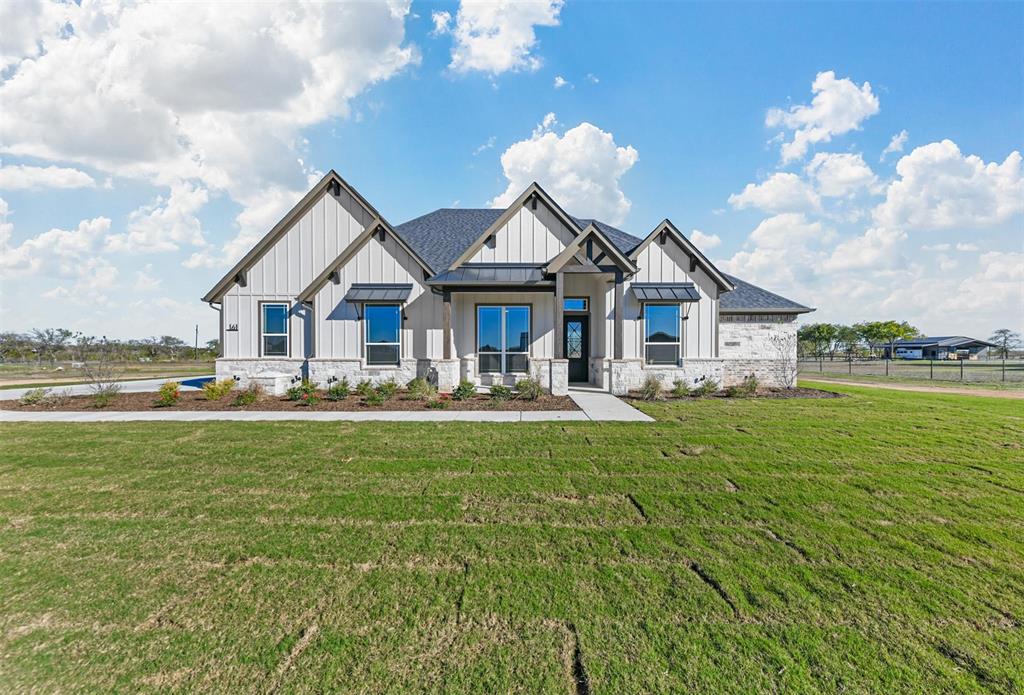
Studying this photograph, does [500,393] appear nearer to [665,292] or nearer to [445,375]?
[445,375]

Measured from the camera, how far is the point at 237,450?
7.20m

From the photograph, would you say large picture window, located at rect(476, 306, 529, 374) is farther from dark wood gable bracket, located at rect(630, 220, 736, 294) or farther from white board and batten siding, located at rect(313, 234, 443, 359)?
dark wood gable bracket, located at rect(630, 220, 736, 294)

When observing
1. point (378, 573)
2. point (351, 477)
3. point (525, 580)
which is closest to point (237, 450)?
point (351, 477)

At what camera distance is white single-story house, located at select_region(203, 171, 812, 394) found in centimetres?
1473

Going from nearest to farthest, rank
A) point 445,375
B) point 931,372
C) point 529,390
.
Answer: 1. point 529,390
2. point 445,375
3. point 931,372

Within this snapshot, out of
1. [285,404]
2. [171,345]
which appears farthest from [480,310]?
A: [171,345]

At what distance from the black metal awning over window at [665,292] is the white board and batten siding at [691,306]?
0.21 m

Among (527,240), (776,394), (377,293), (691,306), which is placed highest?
(527,240)

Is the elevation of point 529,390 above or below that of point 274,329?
below

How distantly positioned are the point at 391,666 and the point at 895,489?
6474 mm

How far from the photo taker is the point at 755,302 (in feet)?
53.7

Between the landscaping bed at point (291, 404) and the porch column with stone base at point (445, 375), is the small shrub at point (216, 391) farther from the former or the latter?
the porch column with stone base at point (445, 375)

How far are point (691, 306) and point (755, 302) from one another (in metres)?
3.14

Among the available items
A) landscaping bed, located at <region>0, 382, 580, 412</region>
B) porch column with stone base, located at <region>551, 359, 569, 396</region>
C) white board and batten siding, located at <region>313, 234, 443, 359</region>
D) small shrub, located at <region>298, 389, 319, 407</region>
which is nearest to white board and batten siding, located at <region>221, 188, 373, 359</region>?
white board and batten siding, located at <region>313, 234, 443, 359</region>
